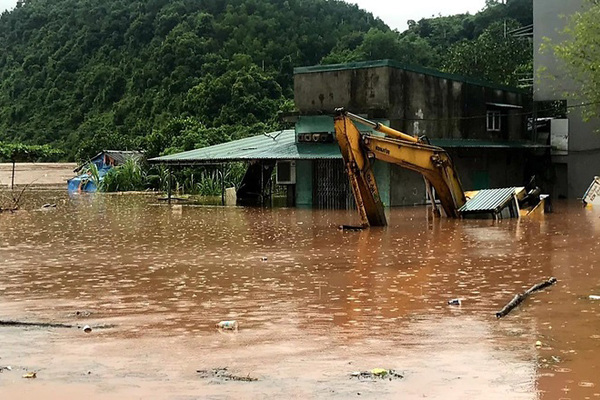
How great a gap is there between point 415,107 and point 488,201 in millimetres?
8600

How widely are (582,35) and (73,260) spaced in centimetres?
2329

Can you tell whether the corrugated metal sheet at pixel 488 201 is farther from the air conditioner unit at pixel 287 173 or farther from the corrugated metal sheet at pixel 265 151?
the air conditioner unit at pixel 287 173

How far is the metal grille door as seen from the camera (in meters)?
33.2

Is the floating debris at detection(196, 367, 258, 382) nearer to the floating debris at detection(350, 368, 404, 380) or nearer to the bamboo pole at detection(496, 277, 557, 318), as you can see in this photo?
the floating debris at detection(350, 368, 404, 380)

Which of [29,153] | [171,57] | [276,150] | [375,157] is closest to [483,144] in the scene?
[276,150]

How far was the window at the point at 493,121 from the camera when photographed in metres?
39.2

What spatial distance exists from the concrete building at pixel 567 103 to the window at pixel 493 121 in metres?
1.92

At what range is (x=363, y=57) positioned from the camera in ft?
246

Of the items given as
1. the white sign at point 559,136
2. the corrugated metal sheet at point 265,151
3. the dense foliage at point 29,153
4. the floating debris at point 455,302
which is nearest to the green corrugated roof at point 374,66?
the corrugated metal sheet at point 265,151

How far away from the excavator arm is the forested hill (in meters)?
37.1

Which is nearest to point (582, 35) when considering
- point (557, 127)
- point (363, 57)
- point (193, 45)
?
point (557, 127)

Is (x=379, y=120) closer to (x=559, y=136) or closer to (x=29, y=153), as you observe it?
(x=559, y=136)

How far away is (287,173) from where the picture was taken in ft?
114

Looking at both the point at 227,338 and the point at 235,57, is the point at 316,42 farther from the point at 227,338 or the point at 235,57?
the point at 227,338
